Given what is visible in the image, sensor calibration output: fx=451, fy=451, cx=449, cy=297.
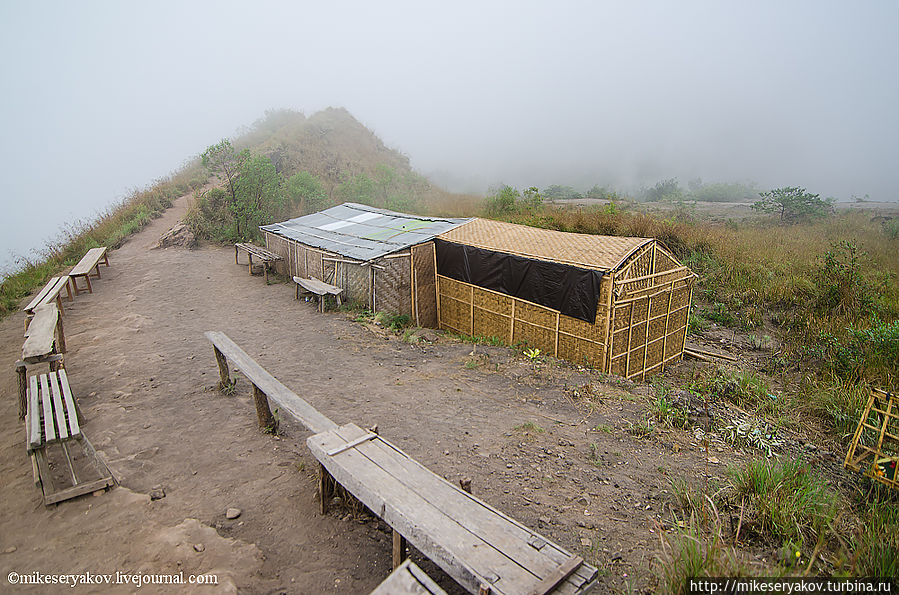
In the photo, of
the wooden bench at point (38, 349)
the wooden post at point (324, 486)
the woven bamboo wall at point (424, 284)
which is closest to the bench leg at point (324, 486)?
the wooden post at point (324, 486)

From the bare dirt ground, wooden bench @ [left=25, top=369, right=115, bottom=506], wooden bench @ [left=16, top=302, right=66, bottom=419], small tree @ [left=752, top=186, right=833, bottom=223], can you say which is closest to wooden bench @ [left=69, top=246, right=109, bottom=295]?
Result: the bare dirt ground

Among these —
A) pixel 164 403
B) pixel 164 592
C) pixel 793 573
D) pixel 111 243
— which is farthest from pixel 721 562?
pixel 111 243

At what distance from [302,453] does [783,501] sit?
4177mm

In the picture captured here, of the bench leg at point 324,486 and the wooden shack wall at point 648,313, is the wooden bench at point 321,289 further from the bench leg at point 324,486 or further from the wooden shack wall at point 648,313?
the bench leg at point 324,486

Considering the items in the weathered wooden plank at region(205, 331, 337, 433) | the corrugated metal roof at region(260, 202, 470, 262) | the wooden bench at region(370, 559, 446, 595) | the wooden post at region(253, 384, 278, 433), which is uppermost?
the corrugated metal roof at region(260, 202, 470, 262)

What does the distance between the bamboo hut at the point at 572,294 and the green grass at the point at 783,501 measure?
4339 mm

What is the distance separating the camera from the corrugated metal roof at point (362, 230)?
10852 millimetres

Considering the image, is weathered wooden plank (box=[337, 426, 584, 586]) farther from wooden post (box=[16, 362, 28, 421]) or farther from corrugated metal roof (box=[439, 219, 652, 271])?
corrugated metal roof (box=[439, 219, 652, 271])

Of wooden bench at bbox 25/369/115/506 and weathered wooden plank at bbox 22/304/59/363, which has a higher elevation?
weathered wooden plank at bbox 22/304/59/363

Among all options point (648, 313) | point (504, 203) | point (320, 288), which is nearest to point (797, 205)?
point (504, 203)

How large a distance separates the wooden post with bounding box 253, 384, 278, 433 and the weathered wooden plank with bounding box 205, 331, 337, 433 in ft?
0.63

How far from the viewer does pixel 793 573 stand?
91.5 inches

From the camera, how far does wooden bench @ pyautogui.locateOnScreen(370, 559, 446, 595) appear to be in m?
2.18

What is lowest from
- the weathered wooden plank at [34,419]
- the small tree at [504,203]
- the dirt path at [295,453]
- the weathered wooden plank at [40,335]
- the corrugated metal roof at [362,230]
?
the dirt path at [295,453]
